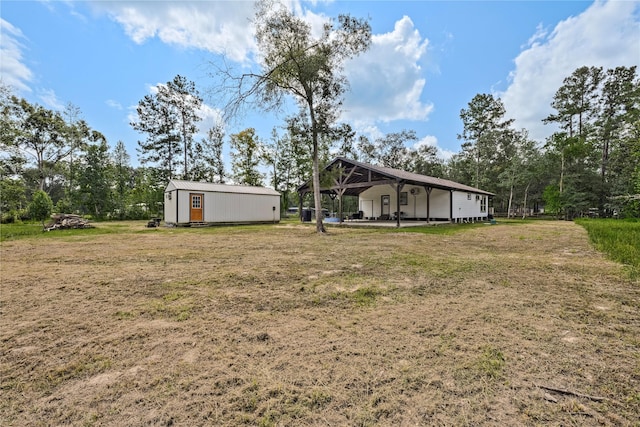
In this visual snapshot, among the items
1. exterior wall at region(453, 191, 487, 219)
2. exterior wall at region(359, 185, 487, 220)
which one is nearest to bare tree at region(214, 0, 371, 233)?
exterior wall at region(359, 185, 487, 220)

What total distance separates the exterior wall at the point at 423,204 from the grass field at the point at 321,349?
14334mm

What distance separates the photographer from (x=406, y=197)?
63.9 feet

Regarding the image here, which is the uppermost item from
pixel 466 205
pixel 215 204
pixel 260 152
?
pixel 260 152

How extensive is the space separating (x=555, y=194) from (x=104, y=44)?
3341 cm

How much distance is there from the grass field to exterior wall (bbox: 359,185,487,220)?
47.0 ft

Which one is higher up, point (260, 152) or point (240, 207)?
point (260, 152)

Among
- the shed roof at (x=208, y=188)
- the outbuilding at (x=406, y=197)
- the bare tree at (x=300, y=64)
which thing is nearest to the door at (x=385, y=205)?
the outbuilding at (x=406, y=197)

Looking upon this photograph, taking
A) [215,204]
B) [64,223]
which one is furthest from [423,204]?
[64,223]

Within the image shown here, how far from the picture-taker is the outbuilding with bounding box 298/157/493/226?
15.4 meters

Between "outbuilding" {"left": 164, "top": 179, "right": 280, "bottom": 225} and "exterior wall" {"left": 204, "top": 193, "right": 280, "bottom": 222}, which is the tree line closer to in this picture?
"exterior wall" {"left": 204, "top": 193, "right": 280, "bottom": 222}

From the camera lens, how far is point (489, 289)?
143 inches

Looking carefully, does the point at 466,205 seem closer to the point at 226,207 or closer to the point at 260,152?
the point at 226,207

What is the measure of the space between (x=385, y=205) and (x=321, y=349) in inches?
750

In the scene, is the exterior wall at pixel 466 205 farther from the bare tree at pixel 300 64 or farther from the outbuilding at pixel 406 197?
the bare tree at pixel 300 64
